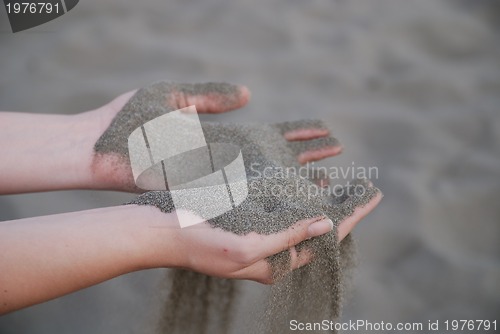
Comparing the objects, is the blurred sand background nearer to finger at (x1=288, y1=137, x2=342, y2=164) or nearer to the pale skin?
finger at (x1=288, y1=137, x2=342, y2=164)

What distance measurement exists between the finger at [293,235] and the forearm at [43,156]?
2.19ft

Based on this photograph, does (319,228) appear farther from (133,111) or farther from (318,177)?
(133,111)

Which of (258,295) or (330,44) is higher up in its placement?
(330,44)

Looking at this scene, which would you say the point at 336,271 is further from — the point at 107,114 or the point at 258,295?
the point at 107,114

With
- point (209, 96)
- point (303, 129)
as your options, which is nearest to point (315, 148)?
point (303, 129)

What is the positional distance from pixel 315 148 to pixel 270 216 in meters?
0.57

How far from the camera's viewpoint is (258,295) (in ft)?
5.10

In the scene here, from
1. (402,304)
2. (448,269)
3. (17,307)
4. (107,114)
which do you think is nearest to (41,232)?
(17,307)

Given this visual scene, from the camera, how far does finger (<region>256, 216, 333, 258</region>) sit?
1.18 meters

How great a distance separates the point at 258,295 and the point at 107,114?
2.40ft

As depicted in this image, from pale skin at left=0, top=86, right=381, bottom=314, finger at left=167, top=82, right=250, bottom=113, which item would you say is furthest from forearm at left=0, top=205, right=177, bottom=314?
finger at left=167, top=82, right=250, bottom=113

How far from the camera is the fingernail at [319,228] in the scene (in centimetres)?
121

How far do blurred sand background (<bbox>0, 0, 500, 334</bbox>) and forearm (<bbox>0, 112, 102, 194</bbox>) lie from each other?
17 cm

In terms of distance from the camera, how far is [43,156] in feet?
5.28
